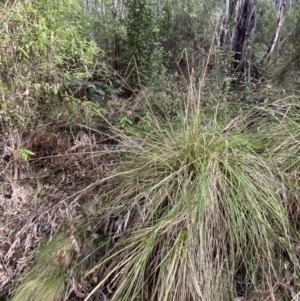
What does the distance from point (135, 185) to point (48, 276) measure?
628mm

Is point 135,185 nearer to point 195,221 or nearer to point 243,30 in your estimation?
point 195,221

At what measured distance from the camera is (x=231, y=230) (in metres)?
1.55

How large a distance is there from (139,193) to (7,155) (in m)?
0.98

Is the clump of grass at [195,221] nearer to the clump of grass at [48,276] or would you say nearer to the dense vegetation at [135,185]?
the dense vegetation at [135,185]

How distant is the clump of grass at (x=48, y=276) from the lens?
1.52 m

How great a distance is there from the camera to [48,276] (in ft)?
5.22

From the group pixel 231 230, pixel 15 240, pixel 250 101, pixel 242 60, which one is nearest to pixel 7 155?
pixel 15 240

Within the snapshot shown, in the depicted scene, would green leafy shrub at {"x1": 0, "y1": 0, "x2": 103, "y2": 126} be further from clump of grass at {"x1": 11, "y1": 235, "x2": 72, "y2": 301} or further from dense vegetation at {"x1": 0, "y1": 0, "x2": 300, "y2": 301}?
clump of grass at {"x1": 11, "y1": 235, "x2": 72, "y2": 301}

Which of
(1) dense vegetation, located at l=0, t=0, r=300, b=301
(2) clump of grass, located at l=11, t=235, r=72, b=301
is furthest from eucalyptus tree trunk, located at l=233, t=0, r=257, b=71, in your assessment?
(2) clump of grass, located at l=11, t=235, r=72, b=301

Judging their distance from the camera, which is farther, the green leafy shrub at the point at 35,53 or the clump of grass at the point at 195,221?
the green leafy shrub at the point at 35,53

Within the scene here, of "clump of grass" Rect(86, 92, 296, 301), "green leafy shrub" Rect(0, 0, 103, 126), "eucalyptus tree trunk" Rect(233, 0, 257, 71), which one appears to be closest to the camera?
"clump of grass" Rect(86, 92, 296, 301)

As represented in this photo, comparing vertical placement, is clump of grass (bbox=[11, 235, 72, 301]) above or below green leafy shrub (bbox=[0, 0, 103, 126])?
below

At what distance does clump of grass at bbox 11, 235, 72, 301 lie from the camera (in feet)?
4.99

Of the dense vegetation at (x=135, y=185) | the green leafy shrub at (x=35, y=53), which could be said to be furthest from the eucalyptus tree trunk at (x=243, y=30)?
the green leafy shrub at (x=35, y=53)
